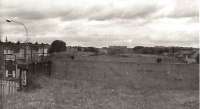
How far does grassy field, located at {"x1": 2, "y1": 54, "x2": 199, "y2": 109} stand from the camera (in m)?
18.8

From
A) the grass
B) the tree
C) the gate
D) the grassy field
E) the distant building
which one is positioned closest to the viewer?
the grass

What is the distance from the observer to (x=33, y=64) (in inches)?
1133

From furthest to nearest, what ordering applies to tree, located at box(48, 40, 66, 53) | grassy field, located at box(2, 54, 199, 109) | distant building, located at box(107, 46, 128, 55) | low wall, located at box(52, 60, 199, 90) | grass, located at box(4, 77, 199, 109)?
tree, located at box(48, 40, 66, 53) → distant building, located at box(107, 46, 128, 55) → low wall, located at box(52, 60, 199, 90) → grassy field, located at box(2, 54, 199, 109) → grass, located at box(4, 77, 199, 109)

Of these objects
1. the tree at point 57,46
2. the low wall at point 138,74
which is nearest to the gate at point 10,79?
the low wall at point 138,74

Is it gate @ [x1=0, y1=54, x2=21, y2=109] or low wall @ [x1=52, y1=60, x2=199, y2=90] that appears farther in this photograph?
low wall @ [x1=52, y1=60, x2=199, y2=90]

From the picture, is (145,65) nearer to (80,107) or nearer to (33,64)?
(33,64)

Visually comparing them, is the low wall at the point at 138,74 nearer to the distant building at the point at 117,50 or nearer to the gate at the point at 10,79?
the gate at the point at 10,79

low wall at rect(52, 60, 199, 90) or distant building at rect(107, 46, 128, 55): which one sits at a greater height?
distant building at rect(107, 46, 128, 55)

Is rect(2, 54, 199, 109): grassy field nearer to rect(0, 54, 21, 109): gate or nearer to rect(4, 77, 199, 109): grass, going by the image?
rect(4, 77, 199, 109): grass

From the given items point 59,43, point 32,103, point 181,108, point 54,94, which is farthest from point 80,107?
point 59,43

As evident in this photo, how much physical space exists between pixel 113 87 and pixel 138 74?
3.09m

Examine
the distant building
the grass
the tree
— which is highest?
the tree

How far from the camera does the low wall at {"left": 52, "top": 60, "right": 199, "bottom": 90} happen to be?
88.8 feet

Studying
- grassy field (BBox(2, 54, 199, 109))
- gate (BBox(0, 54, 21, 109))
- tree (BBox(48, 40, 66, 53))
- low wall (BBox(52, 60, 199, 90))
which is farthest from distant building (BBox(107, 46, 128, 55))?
gate (BBox(0, 54, 21, 109))
